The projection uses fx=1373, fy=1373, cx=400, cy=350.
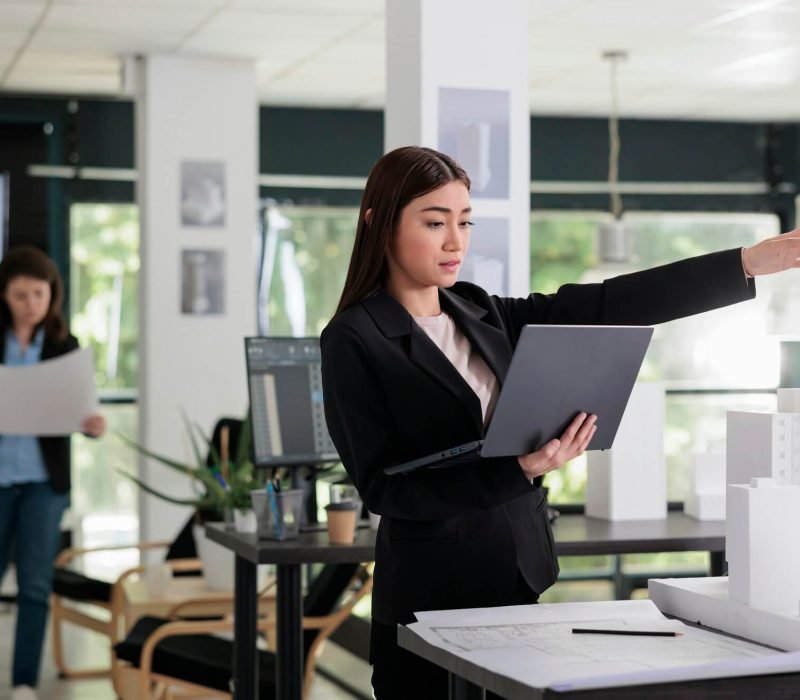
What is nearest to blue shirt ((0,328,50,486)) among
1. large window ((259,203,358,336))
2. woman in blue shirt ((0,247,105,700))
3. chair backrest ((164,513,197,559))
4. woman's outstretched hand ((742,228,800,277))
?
woman in blue shirt ((0,247,105,700))

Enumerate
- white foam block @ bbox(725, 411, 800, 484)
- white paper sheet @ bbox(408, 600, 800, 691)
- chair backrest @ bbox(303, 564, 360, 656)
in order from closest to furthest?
1. white paper sheet @ bbox(408, 600, 800, 691)
2. white foam block @ bbox(725, 411, 800, 484)
3. chair backrest @ bbox(303, 564, 360, 656)

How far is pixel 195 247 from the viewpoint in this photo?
23.1 feet

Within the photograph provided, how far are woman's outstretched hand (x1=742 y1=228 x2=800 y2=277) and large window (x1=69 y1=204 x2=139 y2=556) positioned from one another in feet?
20.5

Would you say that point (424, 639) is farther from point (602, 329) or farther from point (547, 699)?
point (602, 329)

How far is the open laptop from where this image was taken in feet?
6.64

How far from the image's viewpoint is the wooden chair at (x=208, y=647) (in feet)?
13.0

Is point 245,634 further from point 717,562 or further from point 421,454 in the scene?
point 421,454

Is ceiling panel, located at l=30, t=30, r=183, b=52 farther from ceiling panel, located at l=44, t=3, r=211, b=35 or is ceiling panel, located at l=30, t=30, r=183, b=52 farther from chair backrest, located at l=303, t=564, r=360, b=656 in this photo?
chair backrest, located at l=303, t=564, r=360, b=656

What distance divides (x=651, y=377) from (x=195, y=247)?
11.0ft

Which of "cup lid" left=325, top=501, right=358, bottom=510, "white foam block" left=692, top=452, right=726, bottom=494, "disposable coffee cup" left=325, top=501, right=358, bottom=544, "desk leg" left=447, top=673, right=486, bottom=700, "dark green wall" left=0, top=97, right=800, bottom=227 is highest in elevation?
"dark green wall" left=0, top=97, right=800, bottom=227

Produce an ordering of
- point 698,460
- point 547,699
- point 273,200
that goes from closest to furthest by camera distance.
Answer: point 547,699 < point 698,460 < point 273,200

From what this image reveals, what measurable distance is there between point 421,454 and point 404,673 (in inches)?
14.6

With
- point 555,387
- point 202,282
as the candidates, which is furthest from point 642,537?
point 202,282

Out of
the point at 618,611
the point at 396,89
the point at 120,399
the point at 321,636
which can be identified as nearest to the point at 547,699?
the point at 618,611
